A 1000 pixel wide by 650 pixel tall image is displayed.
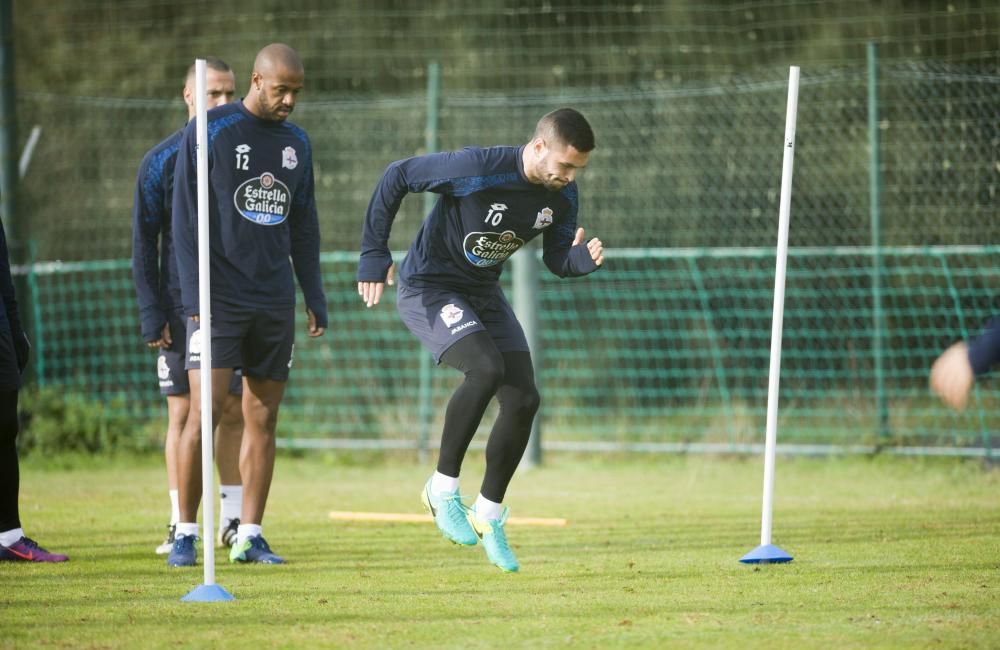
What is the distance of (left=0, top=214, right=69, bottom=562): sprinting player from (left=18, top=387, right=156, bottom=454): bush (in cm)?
496

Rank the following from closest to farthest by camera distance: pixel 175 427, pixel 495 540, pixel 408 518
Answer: pixel 495 540
pixel 175 427
pixel 408 518

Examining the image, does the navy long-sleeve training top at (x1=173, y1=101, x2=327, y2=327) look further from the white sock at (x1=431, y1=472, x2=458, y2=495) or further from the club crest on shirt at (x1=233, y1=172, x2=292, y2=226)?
the white sock at (x1=431, y1=472, x2=458, y2=495)

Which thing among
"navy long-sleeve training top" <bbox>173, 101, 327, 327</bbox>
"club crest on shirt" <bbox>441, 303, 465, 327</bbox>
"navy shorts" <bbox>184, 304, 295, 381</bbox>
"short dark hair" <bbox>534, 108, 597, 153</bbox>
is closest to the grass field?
"navy shorts" <bbox>184, 304, 295, 381</bbox>

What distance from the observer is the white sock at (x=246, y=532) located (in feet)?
19.3

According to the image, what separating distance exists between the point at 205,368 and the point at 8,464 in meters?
1.58

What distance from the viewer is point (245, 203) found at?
5.78 meters

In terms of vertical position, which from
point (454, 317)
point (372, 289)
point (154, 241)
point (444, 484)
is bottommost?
point (444, 484)

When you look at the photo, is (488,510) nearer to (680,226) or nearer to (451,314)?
(451,314)

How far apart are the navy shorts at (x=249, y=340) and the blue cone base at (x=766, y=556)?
6.85ft

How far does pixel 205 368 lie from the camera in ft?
15.8

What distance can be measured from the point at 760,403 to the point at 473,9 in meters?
9.22

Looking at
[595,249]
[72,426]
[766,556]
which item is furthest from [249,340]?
[72,426]

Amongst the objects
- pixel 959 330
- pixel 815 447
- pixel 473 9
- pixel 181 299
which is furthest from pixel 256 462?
pixel 473 9

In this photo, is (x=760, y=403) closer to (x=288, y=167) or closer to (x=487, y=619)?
(x=288, y=167)
